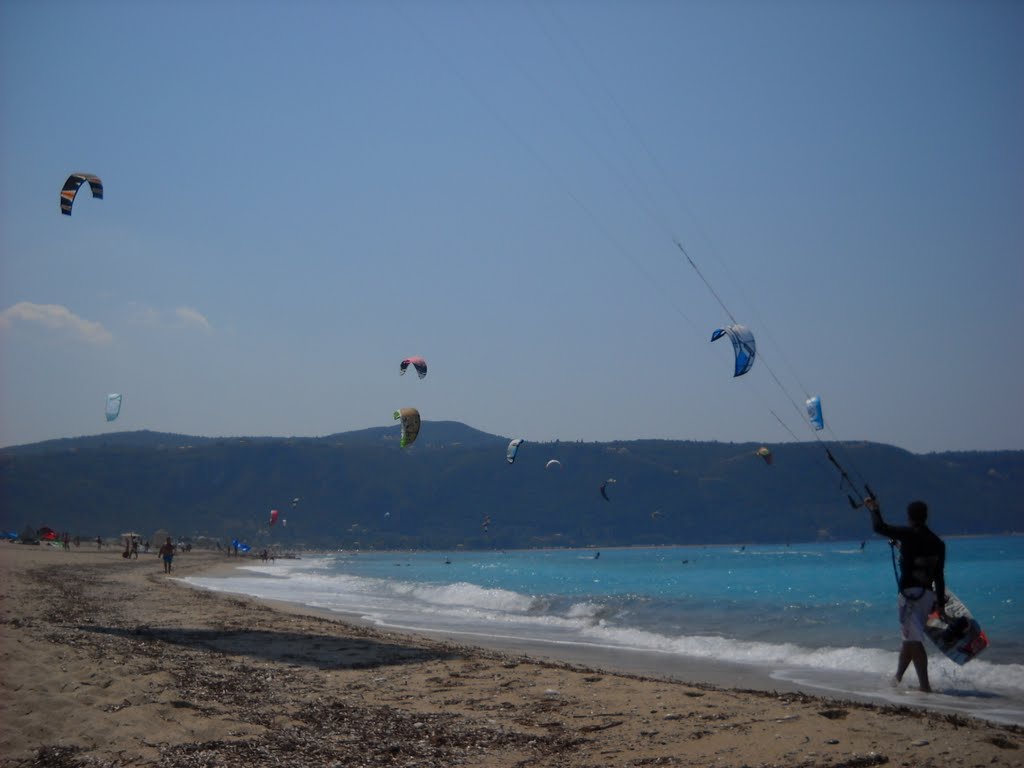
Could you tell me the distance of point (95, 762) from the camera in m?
4.67

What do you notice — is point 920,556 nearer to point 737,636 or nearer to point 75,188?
point 737,636

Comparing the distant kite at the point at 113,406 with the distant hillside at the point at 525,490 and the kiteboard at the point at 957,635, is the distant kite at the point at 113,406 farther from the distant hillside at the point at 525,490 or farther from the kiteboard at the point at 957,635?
the distant hillside at the point at 525,490

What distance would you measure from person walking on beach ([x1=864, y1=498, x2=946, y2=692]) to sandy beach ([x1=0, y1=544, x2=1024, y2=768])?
0.87m

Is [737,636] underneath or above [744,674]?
underneath

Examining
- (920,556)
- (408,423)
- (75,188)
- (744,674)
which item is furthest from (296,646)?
(408,423)

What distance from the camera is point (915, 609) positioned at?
712 cm

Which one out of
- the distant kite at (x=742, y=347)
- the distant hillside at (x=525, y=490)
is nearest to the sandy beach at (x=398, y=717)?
the distant kite at (x=742, y=347)

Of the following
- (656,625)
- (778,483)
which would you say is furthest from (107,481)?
(656,625)

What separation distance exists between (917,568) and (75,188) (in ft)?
43.7

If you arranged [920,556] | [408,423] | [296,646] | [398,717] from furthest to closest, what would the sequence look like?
[408,423] → [296,646] → [920,556] → [398,717]

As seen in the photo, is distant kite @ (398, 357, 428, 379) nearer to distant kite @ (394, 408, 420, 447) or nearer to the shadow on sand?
distant kite @ (394, 408, 420, 447)

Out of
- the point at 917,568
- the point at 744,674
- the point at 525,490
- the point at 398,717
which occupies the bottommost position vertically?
the point at 744,674

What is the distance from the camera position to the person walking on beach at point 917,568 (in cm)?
691

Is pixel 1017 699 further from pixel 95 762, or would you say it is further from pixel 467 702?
pixel 95 762
